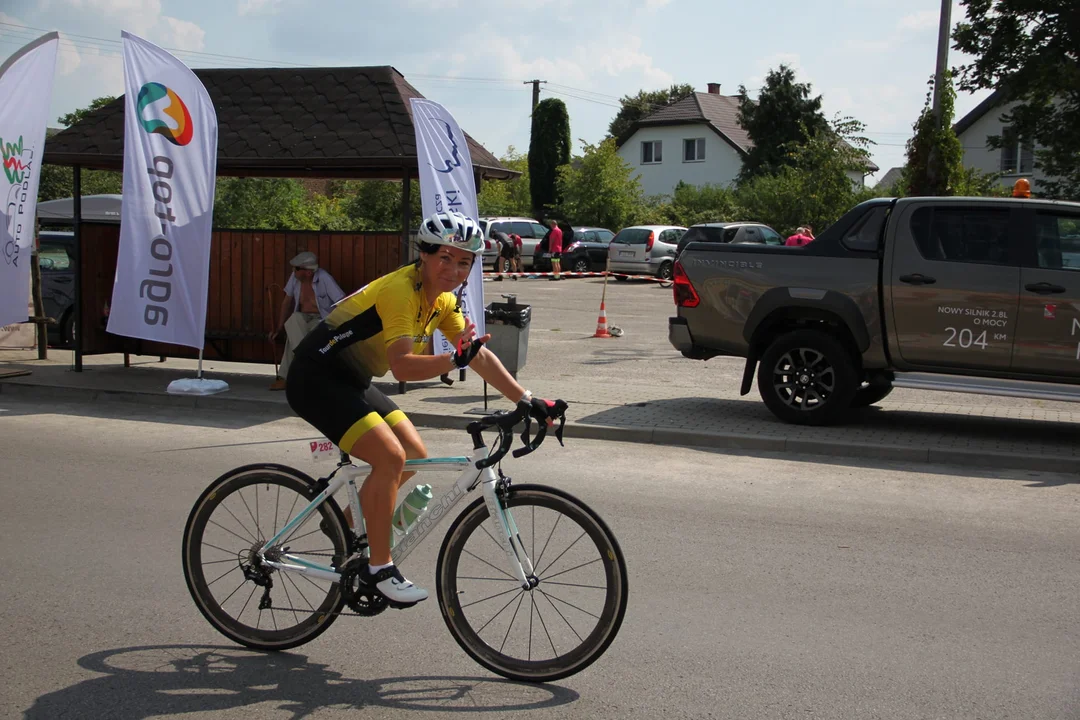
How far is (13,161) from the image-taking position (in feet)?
39.3

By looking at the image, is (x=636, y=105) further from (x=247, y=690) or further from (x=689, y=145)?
(x=247, y=690)

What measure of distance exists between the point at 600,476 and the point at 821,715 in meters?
4.18

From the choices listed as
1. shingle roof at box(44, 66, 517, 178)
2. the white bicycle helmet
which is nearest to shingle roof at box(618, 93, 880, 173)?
shingle roof at box(44, 66, 517, 178)

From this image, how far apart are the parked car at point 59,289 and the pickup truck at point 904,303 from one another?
9712mm

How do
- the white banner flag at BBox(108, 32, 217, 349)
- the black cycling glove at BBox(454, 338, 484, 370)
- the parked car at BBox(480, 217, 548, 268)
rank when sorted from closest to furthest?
the black cycling glove at BBox(454, 338, 484, 370) < the white banner flag at BBox(108, 32, 217, 349) < the parked car at BBox(480, 217, 548, 268)

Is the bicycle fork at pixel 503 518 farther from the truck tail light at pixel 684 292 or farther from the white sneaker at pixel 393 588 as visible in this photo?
the truck tail light at pixel 684 292

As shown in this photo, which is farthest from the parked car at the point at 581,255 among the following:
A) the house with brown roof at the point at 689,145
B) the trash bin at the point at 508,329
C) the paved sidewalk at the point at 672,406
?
the house with brown roof at the point at 689,145

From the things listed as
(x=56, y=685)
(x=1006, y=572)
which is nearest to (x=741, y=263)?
(x=1006, y=572)

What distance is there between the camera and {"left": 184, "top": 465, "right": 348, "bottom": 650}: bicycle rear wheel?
4.33 meters

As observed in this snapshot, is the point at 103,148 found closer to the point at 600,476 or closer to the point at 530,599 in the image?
the point at 600,476

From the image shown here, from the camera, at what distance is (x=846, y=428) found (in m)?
9.91

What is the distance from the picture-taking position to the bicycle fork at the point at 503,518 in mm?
4055

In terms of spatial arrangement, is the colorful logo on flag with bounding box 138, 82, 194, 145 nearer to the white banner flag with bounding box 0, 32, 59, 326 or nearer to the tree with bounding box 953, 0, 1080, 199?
the white banner flag with bounding box 0, 32, 59, 326

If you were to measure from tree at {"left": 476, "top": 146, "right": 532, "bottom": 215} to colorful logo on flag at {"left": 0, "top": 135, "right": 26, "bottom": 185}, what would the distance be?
3812 centimetres
